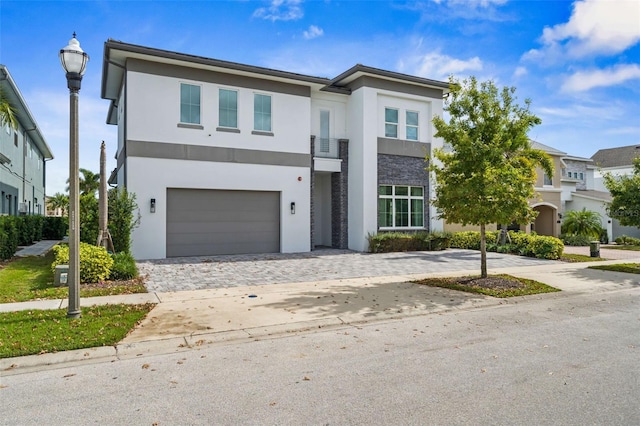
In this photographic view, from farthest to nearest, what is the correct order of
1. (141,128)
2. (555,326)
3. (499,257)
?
(499,257)
(141,128)
(555,326)

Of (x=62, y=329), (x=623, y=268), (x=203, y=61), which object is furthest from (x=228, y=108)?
(x=623, y=268)

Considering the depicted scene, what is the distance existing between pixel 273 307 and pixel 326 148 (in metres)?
12.2

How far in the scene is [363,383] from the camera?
476 cm

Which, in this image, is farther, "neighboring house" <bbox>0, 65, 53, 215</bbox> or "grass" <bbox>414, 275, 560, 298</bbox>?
"neighboring house" <bbox>0, 65, 53, 215</bbox>

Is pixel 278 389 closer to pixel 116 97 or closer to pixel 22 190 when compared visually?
pixel 116 97

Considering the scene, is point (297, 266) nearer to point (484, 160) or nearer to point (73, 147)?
point (484, 160)

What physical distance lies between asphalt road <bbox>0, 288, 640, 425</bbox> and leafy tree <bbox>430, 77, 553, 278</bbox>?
13.3 feet

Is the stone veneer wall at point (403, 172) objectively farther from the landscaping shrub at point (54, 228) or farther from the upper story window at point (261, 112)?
the landscaping shrub at point (54, 228)

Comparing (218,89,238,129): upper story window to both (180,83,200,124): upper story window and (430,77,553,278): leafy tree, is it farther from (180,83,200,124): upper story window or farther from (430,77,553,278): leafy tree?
(430,77,553,278): leafy tree

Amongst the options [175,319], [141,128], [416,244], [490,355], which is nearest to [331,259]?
[416,244]

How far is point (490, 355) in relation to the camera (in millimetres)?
5734

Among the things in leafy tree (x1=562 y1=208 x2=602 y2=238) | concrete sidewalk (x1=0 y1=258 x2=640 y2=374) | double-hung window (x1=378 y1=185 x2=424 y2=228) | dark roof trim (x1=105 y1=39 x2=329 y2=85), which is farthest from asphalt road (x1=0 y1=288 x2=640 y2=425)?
leafy tree (x1=562 y1=208 x2=602 y2=238)

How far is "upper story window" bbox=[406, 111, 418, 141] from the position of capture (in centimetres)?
2056

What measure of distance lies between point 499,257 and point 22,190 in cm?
2683
